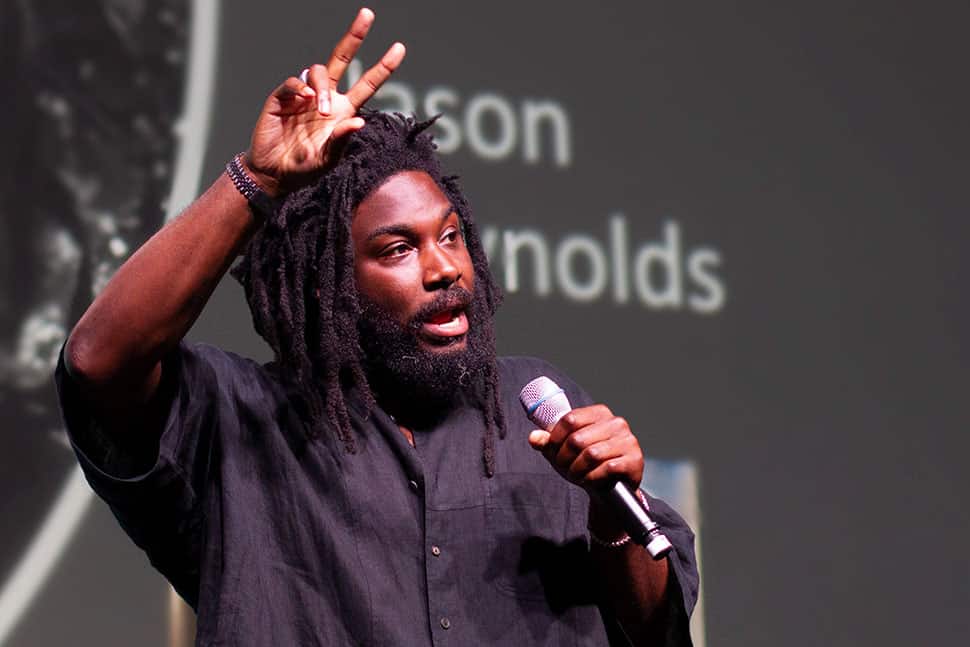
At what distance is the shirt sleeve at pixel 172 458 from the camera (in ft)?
4.80

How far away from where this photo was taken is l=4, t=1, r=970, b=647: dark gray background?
2506mm

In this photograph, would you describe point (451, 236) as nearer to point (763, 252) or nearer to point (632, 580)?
point (632, 580)

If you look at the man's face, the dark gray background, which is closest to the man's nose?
the man's face

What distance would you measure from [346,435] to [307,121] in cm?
36

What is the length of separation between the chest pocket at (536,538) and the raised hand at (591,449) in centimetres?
19

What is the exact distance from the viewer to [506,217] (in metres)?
2.52

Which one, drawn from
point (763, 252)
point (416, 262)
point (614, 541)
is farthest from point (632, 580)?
point (763, 252)

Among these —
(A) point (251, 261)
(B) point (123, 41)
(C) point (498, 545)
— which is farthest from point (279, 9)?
(C) point (498, 545)

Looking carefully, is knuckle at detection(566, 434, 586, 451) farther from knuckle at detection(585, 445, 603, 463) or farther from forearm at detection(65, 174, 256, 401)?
forearm at detection(65, 174, 256, 401)

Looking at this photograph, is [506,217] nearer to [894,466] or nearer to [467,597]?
[894,466]

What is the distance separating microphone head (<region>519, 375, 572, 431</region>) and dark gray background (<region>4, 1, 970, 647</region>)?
2.85ft

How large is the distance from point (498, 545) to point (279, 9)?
1.24m

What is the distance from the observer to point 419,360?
5.43 ft

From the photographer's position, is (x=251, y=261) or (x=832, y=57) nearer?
(x=251, y=261)
